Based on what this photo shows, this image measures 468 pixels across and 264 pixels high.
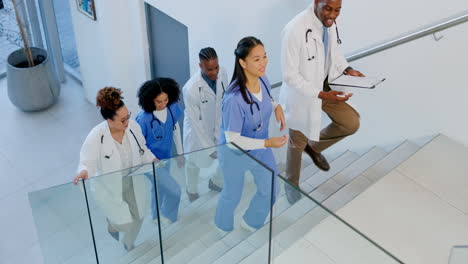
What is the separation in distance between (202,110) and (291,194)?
2.20 metres

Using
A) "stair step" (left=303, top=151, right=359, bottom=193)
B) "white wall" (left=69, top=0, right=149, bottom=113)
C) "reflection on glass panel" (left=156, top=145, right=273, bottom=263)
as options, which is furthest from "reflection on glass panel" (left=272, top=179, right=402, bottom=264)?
"white wall" (left=69, top=0, right=149, bottom=113)

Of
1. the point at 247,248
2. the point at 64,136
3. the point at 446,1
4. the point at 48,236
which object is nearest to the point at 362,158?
the point at 446,1

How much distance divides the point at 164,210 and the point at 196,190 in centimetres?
32

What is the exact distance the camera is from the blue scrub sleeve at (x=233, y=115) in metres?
3.93

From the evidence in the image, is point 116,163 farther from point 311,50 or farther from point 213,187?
point 311,50

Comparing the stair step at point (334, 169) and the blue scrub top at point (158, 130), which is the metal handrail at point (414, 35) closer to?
the stair step at point (334, 169)

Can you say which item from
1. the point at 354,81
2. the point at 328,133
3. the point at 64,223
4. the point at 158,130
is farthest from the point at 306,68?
the point at 64,223

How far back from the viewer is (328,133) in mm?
4762

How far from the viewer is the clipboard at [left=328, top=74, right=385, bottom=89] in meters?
4.27

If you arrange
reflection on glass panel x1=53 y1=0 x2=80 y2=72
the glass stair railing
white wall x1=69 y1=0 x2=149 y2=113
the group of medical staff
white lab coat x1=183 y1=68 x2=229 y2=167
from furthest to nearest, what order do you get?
reflection on glass panel x1=53 y1=0 x2=80 y2=72
white wall x1=69 y1=0 x2=149 y2=113
white lab coat x1=183 y1=68 x2=229 y2=167
the group of medical staff
the glass stair railing

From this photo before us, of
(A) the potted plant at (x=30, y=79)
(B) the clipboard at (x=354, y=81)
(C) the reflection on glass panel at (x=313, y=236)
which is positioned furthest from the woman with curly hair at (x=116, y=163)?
(A) the potted plant at (x=30, y=79)

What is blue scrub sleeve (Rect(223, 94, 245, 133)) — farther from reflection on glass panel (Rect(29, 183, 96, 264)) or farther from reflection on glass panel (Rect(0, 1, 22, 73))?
reflection on glass panel (Rect(0, 1, 22, 73))

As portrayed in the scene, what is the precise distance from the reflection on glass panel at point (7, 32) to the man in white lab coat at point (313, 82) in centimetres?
548

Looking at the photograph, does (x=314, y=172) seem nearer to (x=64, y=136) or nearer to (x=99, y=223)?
(x=99, y=223)
